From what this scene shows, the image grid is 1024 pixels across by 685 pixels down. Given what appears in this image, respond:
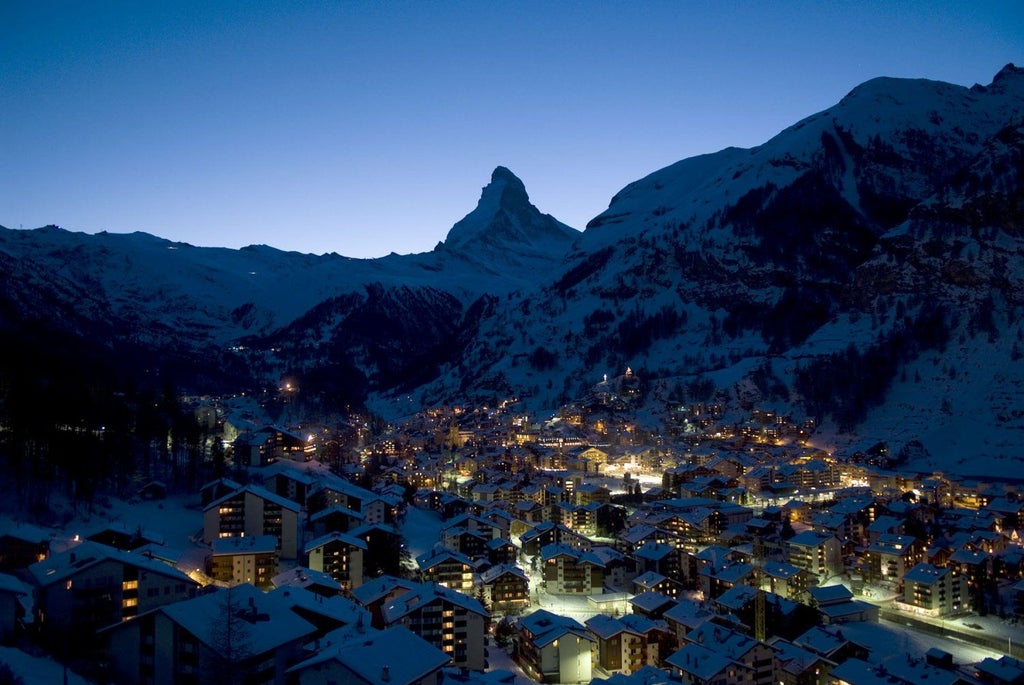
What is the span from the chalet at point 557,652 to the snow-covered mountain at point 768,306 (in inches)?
1611

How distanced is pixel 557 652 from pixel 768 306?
3222 inches

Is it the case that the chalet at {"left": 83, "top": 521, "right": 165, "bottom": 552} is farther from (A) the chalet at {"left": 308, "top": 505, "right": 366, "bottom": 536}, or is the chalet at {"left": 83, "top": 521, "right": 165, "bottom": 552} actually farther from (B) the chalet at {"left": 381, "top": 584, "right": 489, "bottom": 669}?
(B) the chalet at {"left": 381, "top": 584, "right": 489, "bottom": 669}

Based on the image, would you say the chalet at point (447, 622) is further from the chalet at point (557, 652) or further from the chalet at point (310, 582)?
the chalet at point (310, 582)

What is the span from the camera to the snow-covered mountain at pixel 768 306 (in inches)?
2630

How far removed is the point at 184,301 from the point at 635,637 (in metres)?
184

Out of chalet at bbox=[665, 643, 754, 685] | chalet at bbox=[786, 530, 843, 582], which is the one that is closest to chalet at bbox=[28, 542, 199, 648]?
chalet at bbox=[665, 643, 754, 685]

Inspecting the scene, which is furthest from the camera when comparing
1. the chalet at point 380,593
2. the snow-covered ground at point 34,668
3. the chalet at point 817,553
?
the chalet at point 817,553

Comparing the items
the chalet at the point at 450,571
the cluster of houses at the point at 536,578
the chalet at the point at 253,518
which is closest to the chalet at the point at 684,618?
the cluster of houses at the point at 536,578

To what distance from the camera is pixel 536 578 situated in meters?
33.4

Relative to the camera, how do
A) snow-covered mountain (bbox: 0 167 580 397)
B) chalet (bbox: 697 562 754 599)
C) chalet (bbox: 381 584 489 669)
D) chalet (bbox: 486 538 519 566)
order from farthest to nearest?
snow-covered mountain (bbox: 0 167 580 397) → chalet (bbox: 486 538 519 566) → chalet (bbox: 697 562 754 599) → chalet (bbox: 381 584 489 669)

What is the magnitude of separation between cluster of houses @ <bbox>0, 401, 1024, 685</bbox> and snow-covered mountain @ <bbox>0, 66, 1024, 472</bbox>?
1745 centimetres

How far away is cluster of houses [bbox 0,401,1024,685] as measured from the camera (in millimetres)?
16562

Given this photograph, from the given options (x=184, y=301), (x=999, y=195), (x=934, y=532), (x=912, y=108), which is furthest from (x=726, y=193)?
(x=184, y=301)

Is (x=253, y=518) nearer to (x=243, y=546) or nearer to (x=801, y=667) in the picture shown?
(x=243, y=546)
